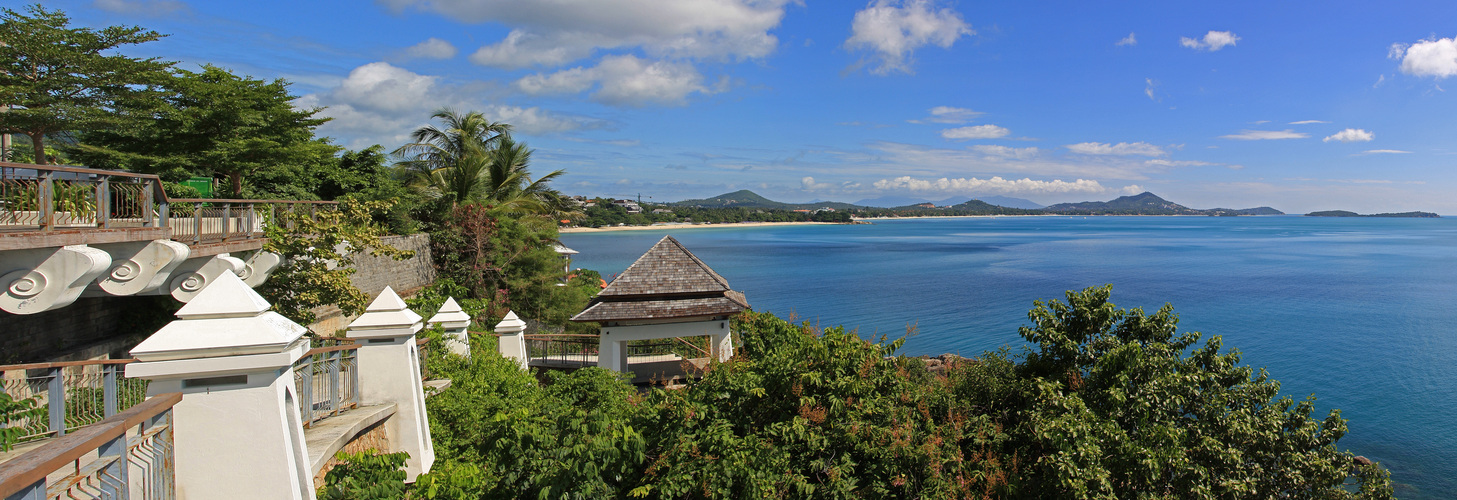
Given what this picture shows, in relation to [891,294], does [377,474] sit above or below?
above

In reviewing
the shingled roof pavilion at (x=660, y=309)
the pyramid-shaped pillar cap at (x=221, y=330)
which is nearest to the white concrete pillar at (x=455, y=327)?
the shingled roof pavilion at (x=660, y=309)

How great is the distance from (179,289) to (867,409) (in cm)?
979

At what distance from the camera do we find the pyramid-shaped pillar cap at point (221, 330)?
3.33m

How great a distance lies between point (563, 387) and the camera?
9984mm

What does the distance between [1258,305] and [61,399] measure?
160 ft

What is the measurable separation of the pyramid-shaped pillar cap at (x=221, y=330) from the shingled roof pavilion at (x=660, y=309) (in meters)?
9.78

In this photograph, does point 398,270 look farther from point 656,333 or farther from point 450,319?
point 656,333

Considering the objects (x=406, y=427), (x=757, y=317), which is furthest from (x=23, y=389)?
(x=757, y=317)

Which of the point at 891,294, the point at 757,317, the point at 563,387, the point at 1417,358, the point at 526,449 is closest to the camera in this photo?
the point at 526,449

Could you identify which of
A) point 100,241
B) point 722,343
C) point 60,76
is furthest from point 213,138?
point 722,343

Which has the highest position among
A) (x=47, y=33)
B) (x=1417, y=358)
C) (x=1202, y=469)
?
(x=47, y=33)

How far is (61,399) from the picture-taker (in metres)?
5.55

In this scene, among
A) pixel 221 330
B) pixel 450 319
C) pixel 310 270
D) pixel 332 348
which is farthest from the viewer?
pixel 450 319

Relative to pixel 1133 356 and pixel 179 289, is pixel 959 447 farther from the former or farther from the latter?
pixel 179 289
